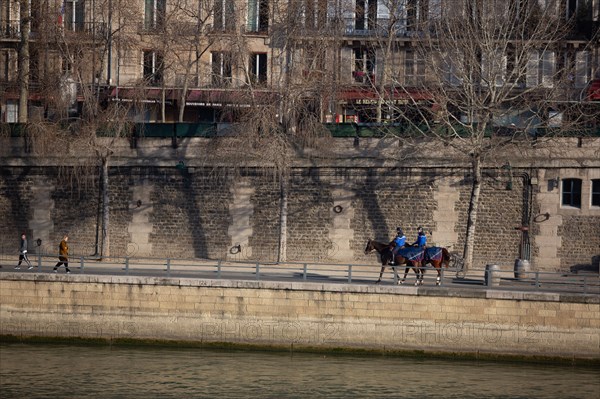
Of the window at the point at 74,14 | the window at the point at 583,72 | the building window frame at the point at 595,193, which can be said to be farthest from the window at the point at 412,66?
the window at the point at 74,14

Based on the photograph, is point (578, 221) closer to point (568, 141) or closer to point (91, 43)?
point (568, 141)

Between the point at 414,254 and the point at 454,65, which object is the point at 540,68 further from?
the point at 414,254

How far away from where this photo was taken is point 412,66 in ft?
154

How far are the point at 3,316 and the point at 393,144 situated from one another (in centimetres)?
1471

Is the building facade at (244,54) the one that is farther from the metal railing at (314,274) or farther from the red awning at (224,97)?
the metal railing at (314,274)

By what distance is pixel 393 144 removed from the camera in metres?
39.8

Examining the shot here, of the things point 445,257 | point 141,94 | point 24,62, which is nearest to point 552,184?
point 445,257

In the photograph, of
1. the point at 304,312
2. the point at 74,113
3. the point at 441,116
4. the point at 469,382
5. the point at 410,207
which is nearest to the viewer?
the point at 469,382

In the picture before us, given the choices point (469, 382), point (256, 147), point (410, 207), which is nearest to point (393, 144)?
point (410, 207)

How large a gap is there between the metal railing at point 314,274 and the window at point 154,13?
964cm

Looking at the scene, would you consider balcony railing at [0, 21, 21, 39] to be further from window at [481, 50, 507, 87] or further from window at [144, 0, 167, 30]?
window at [481, 50, 507, 87]

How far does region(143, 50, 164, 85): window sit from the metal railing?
25.4 ft

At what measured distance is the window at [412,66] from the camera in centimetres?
4575

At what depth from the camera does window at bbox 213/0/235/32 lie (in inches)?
1658
